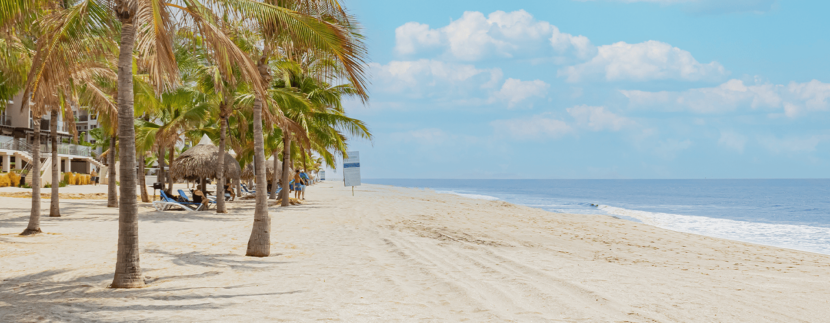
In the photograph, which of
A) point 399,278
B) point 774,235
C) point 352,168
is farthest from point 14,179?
point 774,235

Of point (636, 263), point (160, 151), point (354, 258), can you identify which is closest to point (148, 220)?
point (354, 258)

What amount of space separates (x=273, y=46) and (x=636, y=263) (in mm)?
6582

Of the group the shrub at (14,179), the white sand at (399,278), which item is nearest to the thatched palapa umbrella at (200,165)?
the white sand at (399,278)

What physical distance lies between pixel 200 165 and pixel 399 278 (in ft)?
49.3

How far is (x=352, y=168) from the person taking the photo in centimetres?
2356

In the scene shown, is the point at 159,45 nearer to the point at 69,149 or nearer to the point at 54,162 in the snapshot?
the point at 54,162

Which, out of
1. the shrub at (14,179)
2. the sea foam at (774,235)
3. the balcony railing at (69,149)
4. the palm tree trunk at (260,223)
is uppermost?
the balcony railing at (69,149)

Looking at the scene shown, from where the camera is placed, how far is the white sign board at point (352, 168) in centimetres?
2341

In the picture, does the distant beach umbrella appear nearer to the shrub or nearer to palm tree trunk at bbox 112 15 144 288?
palm tree trunk at bbox 112 15 144 288

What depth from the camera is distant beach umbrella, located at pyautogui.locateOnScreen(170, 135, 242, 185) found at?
1916 cm

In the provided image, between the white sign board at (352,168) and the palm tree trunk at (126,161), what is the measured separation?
17982mm

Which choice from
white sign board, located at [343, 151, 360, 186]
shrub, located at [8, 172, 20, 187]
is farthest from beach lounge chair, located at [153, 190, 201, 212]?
shrub, located at [8, 172, 20, 187]

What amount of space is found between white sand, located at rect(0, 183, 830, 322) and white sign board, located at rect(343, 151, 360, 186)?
1179 cm

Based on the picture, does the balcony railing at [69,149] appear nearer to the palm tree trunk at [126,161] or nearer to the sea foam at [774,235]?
the palm tree trunk at [126,161]
